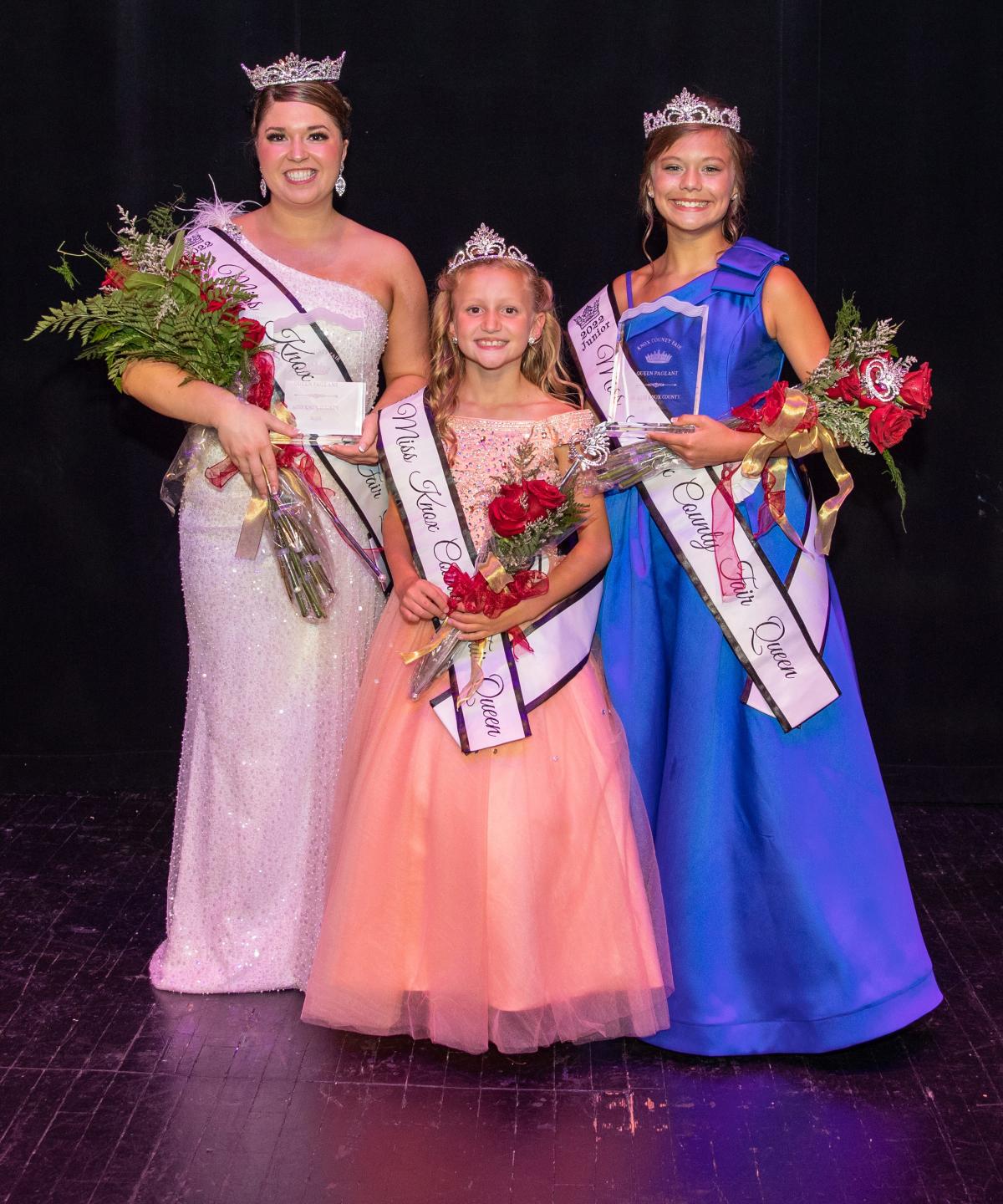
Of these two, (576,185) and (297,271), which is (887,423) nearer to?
(297,271)

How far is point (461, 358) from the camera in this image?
272cm

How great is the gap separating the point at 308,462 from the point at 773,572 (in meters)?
0.84

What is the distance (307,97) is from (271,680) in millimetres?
1043

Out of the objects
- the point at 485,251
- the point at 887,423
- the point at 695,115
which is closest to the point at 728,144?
the point at 695,115

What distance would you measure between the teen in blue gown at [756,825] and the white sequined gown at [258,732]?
620mm

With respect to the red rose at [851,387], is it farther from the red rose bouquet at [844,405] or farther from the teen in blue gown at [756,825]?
the teen in blue gown at [756,825]

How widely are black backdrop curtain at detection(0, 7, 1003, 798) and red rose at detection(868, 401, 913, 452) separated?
120cm

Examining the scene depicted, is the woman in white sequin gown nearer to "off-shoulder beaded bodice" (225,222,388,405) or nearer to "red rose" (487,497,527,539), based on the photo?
"off-shoulder beaded bodice" (225,222,388,405)

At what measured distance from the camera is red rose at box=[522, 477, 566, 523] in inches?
91.4

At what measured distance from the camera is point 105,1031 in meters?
2.66

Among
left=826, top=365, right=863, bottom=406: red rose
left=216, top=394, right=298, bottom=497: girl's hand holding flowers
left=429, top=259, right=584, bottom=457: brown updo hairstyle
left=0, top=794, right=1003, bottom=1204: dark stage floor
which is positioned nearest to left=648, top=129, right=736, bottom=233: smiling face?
left=429, top=259, right=584, bottom=457: brown updo hairstyle

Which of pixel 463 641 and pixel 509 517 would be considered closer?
pixel 509 517

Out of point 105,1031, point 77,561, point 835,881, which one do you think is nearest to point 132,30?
point 77,561

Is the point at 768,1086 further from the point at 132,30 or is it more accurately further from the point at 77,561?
the point at 132,30
